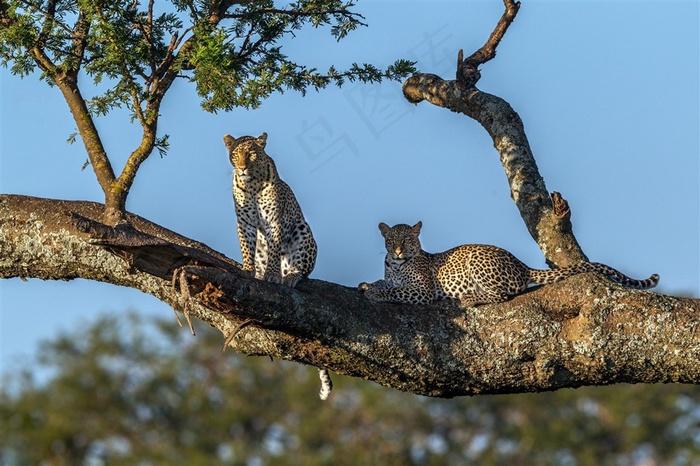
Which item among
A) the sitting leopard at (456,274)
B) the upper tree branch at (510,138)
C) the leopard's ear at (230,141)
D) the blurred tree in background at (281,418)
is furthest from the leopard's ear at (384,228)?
the blurred tree in background at (281,418)

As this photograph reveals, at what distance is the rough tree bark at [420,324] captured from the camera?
27.2ft

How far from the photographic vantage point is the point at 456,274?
10891mm

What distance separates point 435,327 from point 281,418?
31.2m

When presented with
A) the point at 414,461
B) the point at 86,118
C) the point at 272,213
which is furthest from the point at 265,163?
the point at 414,461

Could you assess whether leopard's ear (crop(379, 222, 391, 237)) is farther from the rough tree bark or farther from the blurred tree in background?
the blurred tree in background

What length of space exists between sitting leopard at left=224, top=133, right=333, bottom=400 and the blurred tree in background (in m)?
25.6

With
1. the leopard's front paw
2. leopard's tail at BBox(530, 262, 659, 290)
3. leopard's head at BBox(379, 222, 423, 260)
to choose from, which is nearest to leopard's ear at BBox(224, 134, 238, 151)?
the leopard's front paw

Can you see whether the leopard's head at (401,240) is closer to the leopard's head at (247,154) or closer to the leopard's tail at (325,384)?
the leopard's head at (247,154)

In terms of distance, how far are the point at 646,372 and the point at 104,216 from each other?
13.2ft

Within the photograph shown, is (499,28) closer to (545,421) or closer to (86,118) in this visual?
(86,118)

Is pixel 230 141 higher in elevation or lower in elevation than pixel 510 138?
higher

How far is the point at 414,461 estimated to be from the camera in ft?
120

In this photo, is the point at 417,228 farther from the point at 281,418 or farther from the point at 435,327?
the point at 281,418

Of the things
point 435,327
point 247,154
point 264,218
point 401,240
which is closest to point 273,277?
point 264,218
